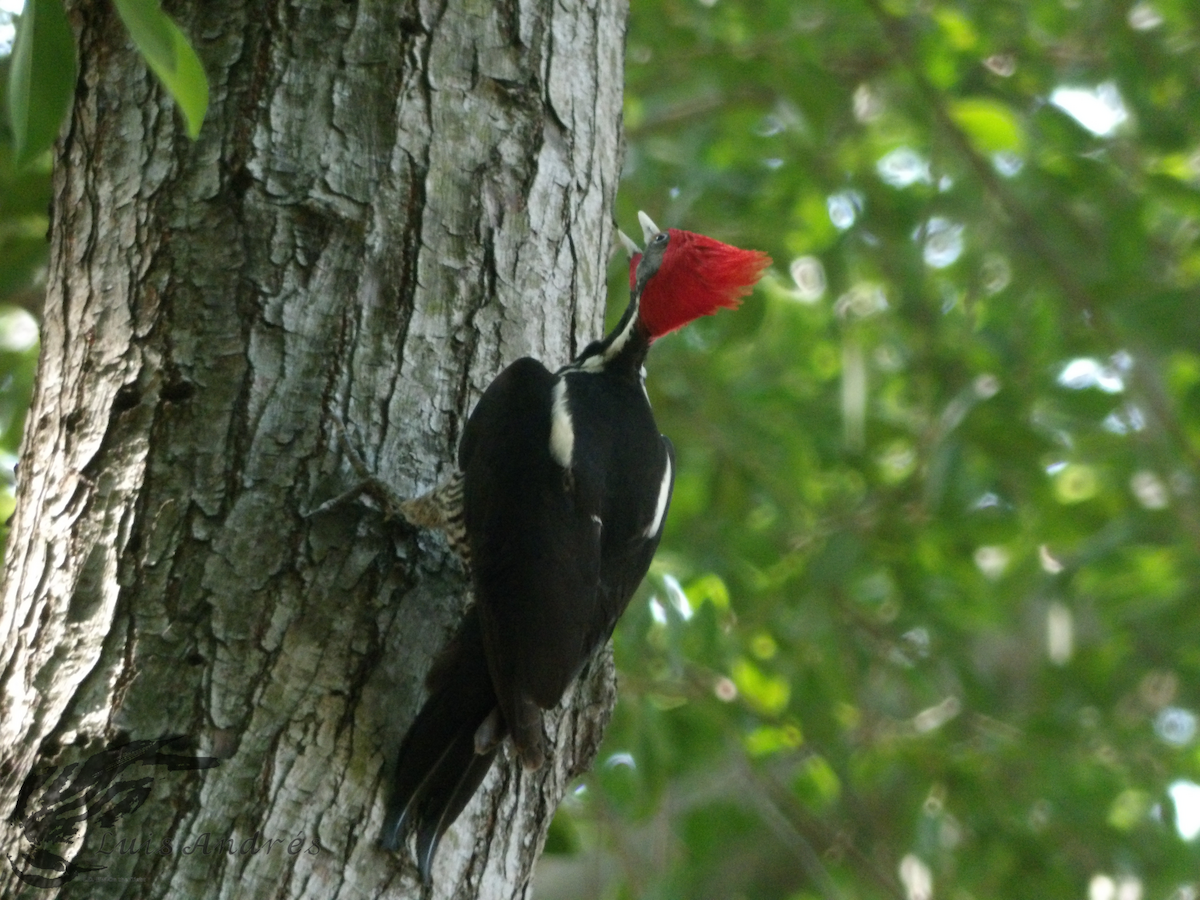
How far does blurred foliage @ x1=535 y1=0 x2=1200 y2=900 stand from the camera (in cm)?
388

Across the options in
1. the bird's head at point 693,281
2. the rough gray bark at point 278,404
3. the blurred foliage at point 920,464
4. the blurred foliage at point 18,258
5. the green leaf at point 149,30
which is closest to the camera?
the green leaf at point 149,30

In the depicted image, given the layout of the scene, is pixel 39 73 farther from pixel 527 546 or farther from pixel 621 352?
pixel 621 352

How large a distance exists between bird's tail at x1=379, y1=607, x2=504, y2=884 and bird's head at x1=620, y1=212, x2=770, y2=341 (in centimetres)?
107

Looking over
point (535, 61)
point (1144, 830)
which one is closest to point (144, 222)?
point (535, 61)

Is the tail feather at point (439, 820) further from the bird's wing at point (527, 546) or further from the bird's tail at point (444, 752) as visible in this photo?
the bird's wing at point (527, 546)

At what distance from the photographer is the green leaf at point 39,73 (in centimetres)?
132

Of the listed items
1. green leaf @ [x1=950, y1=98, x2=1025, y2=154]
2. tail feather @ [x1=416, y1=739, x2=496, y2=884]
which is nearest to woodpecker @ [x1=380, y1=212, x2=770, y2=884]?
tail feather @ [x1=416, y1=739, x2=496, y2=884]

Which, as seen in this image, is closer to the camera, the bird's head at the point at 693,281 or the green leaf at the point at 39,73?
the green leaf at the point at 39,73

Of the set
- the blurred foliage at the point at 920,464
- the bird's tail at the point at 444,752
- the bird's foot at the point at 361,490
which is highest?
the bird's foot at the point at 361,490

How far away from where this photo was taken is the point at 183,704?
5.66 feet

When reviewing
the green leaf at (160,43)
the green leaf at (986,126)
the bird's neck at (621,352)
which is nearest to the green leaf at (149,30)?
the green leaf at (160,43)

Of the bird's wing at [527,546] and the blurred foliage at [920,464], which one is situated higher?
the bird's wing at [527,546]

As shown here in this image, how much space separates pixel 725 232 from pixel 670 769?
1.78 meters

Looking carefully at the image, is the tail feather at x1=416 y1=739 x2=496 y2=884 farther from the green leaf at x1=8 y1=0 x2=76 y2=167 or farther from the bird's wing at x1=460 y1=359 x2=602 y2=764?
the green leaf at x1=8 y1=0 x2=76 y2=167
